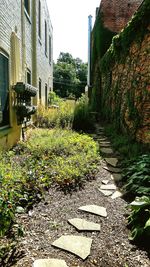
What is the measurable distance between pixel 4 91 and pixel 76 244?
12.0ft

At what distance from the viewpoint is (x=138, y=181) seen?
330 cm

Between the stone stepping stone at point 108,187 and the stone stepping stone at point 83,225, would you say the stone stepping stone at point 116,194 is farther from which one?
the stone stepping stone at point 83,225

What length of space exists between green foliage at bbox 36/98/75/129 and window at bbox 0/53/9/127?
9.56 feet

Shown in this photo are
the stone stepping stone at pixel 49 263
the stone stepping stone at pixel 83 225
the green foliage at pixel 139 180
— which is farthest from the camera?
the green foliage at pixel 139 180

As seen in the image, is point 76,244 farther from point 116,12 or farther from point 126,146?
point 116,12

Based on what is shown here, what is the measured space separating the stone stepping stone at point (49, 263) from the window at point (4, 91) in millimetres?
3260

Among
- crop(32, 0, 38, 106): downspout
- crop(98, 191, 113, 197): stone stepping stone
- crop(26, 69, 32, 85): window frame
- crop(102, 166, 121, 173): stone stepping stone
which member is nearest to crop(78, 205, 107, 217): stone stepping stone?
crop(98, 191, 113, 197): stone stepping stone

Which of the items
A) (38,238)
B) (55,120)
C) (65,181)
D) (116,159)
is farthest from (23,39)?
(38,238)

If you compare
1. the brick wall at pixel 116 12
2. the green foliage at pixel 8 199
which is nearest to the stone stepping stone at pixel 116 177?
the green foliage at pixel 8 199

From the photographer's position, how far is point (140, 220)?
250 cm

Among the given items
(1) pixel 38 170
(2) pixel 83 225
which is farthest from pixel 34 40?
(2) pixel 83 225

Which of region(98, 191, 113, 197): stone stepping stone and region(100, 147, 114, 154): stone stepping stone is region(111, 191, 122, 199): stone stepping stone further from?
region(100, 147, 114, 154): stone stepping stone

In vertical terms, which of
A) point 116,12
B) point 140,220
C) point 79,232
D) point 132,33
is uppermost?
point 116,12

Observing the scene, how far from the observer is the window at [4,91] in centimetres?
482
